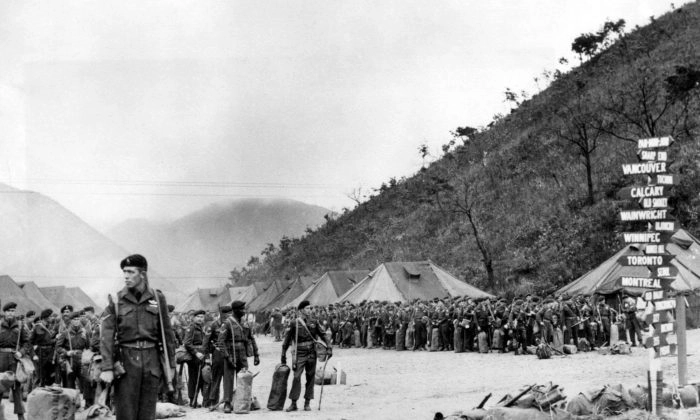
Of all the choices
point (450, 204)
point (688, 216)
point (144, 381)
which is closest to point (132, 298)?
point (144, 381)

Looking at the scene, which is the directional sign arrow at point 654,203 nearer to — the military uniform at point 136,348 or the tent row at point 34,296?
the military uniform at point 136,348

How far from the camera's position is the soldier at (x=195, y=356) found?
46.9ft

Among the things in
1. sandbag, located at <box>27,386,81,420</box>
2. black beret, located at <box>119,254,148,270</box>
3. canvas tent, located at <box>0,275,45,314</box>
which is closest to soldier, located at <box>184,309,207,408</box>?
sandbag, located at <box>27,386,81,420</box>

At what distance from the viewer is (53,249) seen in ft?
328

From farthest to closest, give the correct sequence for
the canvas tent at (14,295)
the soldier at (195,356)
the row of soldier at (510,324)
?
the canvas tent at (14,295) < the row of soldier at (510,324) < the soldier at (195,356)

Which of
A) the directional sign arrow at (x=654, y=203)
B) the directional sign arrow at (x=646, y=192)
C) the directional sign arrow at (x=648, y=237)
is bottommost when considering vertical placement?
the directional sign arrow at (x=648, y=237)

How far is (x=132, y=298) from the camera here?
7.91 meters

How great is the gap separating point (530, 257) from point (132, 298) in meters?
44.1

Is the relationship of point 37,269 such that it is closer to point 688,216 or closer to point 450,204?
point 450,204

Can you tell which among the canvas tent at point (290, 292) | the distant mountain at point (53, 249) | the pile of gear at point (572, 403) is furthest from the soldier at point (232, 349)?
the distant mountain at point (53, 249)

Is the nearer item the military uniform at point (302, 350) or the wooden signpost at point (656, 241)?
the wooden signpost at point (656, 241)

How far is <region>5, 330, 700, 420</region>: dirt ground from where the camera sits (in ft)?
41.9

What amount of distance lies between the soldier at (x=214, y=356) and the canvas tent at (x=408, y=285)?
67.8ft

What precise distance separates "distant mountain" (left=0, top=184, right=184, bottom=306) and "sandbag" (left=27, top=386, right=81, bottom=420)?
220ft
